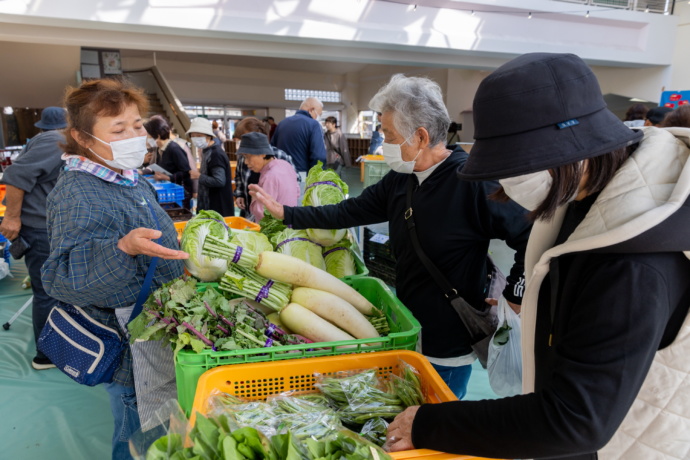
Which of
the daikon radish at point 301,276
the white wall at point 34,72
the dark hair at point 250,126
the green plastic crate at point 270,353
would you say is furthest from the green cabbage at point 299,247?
the white wall at point 34,72

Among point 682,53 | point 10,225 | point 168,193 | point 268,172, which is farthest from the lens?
point 682,53

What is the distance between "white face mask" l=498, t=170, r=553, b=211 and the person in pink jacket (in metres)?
2.84

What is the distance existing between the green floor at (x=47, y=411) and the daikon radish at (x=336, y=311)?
165 centimetres

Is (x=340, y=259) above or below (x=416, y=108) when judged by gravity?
below

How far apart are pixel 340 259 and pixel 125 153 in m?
1.04

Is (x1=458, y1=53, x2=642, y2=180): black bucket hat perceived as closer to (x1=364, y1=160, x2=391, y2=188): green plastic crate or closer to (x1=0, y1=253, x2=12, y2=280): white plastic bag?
(x1=364, y1=160, x2=391, y2=188): green plastic crate

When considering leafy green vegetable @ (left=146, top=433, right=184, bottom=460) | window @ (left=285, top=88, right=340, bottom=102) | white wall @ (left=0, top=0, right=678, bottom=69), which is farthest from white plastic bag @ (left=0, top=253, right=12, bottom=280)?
window @ (left=285, top=88, right=340, bottom=102)

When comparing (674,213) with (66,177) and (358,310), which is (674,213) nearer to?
(358,310)

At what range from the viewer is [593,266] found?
0.83 m

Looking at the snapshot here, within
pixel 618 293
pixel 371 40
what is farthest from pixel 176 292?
pixel 371 40

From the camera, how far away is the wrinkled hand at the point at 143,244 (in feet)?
4.50

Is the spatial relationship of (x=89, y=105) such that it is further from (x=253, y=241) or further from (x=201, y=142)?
(x=201, y=142)

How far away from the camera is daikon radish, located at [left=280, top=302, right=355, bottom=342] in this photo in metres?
1.51

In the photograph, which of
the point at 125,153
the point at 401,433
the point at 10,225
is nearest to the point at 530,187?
the point at 401,433
